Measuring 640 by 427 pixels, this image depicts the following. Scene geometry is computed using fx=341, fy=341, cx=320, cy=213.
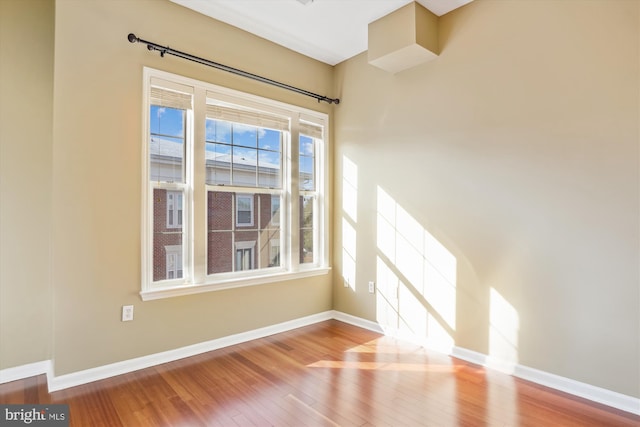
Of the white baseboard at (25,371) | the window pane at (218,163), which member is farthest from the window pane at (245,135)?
the white baseboard at (25,371)

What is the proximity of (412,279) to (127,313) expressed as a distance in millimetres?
2589

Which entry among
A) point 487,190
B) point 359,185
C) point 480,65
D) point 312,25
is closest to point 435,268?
point 487,190

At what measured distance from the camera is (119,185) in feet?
8.93

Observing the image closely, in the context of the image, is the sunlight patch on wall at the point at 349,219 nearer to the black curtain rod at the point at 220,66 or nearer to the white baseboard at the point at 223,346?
the black curtain rod at the point at 220,66

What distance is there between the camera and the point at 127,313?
275cm

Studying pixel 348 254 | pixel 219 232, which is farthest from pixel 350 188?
pixel 219 232

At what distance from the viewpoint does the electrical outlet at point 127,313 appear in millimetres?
2734

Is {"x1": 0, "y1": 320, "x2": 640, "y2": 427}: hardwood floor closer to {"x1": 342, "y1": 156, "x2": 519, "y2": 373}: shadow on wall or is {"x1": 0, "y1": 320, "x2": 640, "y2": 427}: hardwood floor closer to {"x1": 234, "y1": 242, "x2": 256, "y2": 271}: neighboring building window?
{"x1": 342, "y1": 156, "x2": 519, "y2": 373}: shadow on wall

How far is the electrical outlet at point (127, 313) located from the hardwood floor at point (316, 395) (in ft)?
1.43

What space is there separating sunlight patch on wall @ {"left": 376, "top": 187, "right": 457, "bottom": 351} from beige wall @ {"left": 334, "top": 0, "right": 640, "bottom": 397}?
13mm

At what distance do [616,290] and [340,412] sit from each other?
6.63 ft

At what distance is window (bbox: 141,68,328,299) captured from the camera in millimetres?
2963

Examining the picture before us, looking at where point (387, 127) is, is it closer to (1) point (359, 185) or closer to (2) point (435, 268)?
(1) point (359, 185)

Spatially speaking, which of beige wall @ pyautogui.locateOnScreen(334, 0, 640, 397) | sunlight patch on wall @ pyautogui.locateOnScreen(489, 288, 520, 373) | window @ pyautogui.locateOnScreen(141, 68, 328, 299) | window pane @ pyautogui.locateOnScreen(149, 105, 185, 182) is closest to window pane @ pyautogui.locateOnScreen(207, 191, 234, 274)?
window @ pyautogui.locateOnScreen(141, 68, 328, 299)
